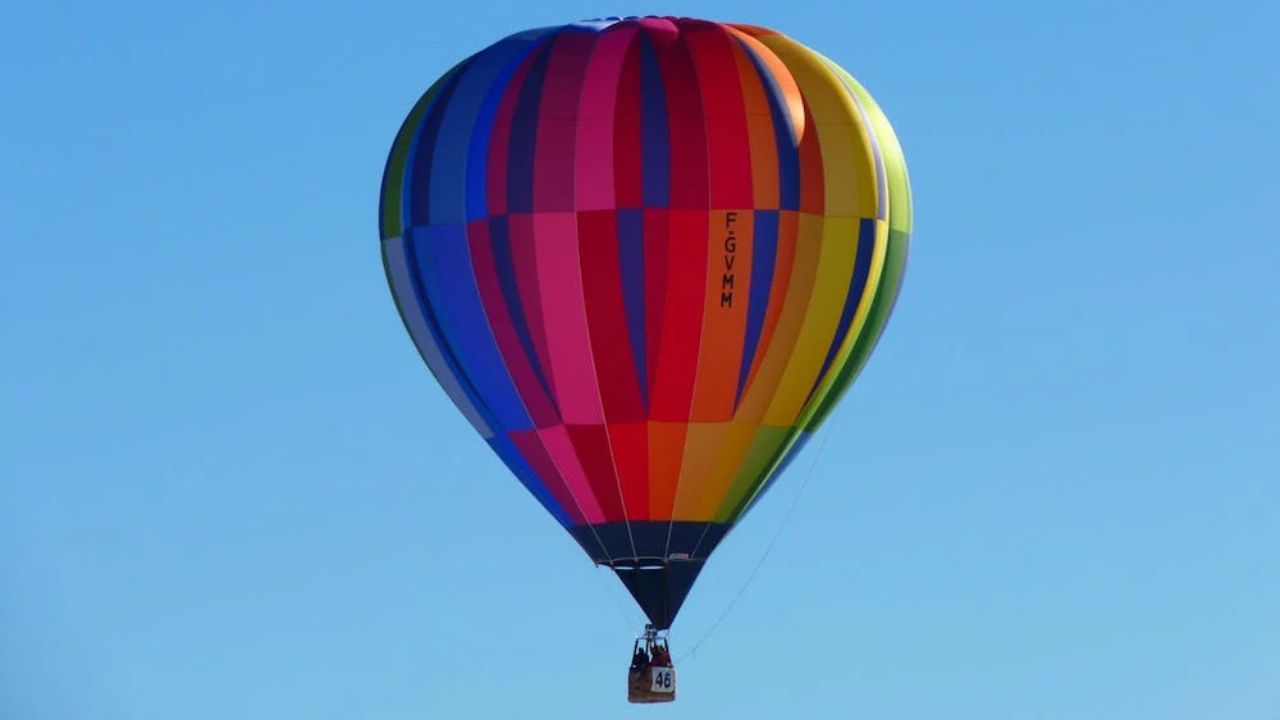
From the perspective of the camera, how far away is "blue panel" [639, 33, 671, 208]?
110 meters

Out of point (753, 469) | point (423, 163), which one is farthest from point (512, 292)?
point (753, 469)

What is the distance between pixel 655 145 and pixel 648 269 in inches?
63.0

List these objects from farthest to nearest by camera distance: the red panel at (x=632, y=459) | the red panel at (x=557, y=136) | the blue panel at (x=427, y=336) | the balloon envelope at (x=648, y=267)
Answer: the blue panel at (x=427, y=336) → the red panel at (x=632, y=459) → the red panel at (x=557, y=136) → the balloon envelope at (x=648, y=267)

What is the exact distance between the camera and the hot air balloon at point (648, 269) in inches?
4326

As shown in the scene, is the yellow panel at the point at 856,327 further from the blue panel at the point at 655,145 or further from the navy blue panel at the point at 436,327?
the navy blue panel at the point at 436,327

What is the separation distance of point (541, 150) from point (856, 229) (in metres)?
4.20

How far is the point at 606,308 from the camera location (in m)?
110

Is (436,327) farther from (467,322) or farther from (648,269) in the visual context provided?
(648,269)

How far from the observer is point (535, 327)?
110m

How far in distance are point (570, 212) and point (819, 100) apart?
3.70 metres

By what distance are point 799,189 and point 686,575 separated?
16.9 ft

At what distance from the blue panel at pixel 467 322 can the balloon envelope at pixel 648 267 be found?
0.09 ft

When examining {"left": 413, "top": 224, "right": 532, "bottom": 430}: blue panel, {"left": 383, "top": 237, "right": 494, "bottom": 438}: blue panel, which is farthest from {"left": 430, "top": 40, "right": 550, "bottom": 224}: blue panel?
{"left": 383, "top": 237, "right": 494, "bottom": 438}: blue panel

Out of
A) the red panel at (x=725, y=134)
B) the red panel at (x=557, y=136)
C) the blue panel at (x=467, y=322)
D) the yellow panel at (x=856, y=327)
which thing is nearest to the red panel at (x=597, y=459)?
the blue panel at (x=467, y=322)
